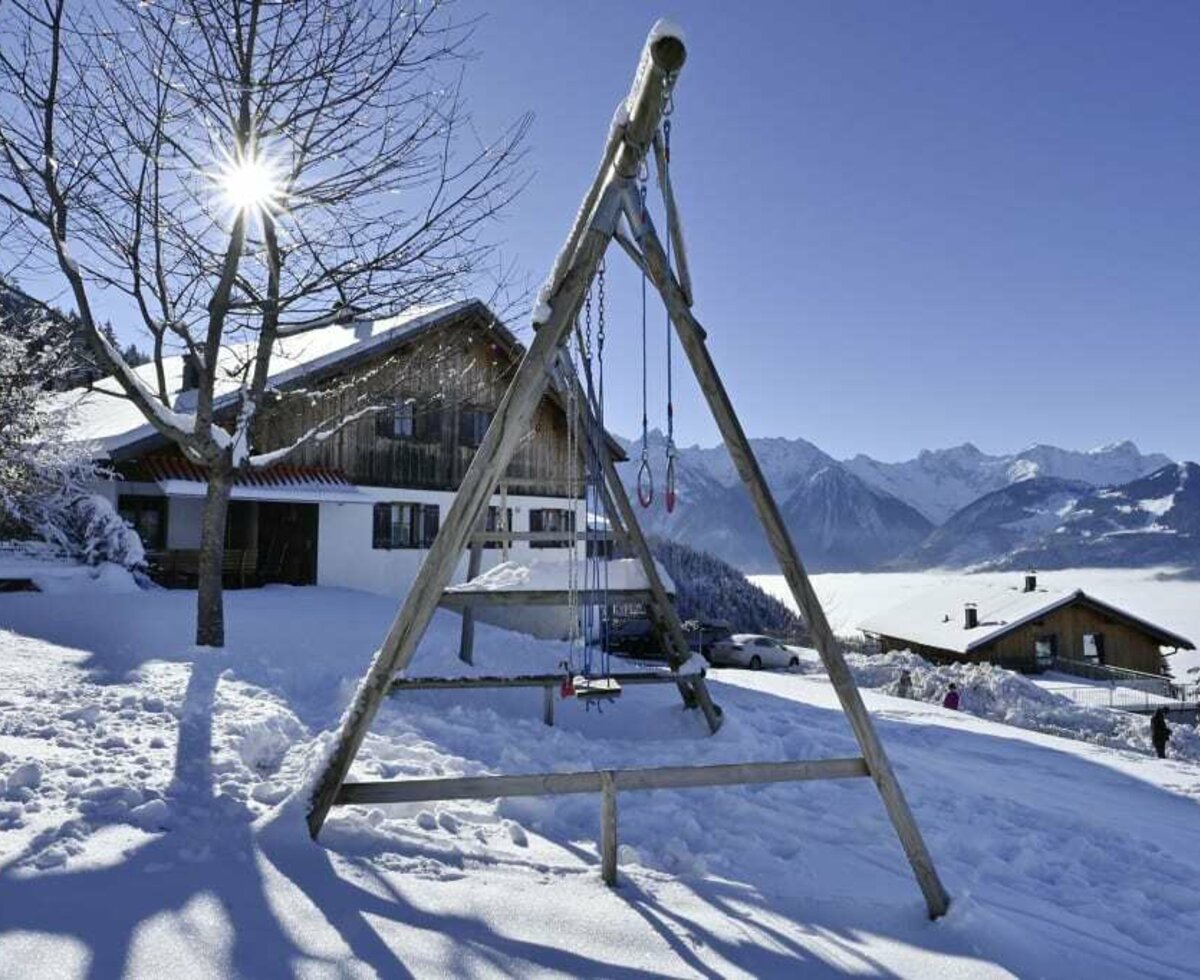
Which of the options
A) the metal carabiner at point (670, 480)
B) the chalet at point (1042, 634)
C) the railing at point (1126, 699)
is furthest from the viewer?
the chalet at point (1042, 634)

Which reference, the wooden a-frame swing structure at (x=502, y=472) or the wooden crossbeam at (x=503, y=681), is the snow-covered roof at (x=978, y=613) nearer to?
the wooden crossbeam at (x=503, y=681)

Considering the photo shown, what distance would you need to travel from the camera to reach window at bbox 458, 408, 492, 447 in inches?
875

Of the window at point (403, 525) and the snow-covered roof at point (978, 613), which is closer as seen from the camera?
the window at point (403, 525)

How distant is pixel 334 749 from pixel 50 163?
7018mm

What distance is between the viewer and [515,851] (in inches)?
183

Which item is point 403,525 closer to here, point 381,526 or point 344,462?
point 381,526

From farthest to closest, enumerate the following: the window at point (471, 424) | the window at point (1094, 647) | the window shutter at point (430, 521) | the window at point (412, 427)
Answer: the window at point (1094, 647)
the window at point (471, 424)
the window shutter at point (430, 521)
the window at point (412, 427)

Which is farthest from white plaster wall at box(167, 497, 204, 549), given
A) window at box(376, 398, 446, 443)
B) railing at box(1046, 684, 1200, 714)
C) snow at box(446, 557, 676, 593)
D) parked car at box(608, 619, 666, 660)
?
railing at box(1046, 684, 1200, 714)

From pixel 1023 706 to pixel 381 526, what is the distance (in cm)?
1982

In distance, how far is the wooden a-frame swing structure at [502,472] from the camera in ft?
14.1

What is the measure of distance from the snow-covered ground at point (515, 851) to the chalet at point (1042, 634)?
27445 millimetres

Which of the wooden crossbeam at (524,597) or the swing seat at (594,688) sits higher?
the wooden crossbeam at (524,597)

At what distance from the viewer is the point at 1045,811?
6535 mm

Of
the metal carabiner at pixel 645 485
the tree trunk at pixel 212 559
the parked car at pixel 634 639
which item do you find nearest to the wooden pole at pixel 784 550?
the metal carabiner at pixel 645 485
